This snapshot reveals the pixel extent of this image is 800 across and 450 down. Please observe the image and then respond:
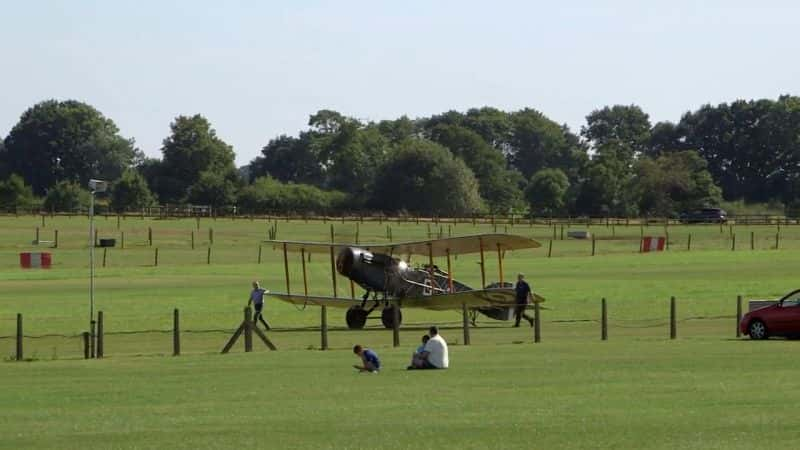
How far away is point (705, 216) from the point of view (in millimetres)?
144750

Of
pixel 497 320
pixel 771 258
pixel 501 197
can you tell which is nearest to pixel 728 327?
pixel 497 320

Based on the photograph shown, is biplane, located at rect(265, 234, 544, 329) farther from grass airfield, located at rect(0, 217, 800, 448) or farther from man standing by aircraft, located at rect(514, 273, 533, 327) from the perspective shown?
grass airfield, located at rect(0, 217, 800, 448)

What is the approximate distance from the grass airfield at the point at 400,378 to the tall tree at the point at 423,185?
99618mm

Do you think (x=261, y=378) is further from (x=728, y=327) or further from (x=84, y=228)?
(x=84, y=228)

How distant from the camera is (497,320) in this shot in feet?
159

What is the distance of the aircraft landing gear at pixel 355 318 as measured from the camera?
1836 inches

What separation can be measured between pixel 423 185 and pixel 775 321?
429 feet

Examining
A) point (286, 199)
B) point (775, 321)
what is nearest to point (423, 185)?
point (286, 199)

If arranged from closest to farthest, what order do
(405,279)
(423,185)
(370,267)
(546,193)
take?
(405,279)
(370,267)
(423,185)
(546,193)

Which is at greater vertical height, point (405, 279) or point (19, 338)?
point (405, 279)

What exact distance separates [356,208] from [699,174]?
126ft

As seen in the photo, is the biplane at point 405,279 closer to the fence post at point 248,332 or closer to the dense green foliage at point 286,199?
the fence post at point 248,332

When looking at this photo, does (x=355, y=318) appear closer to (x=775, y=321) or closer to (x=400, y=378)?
(x=775, y=321)

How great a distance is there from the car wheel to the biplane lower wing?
6.77 metres
